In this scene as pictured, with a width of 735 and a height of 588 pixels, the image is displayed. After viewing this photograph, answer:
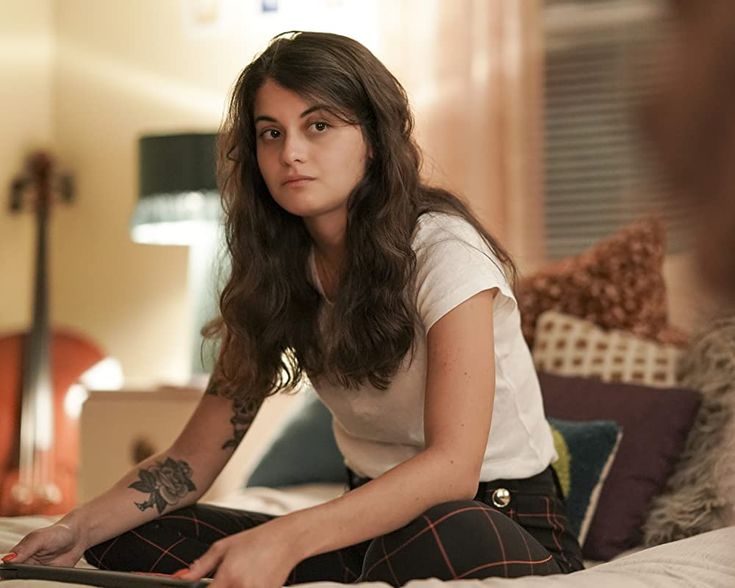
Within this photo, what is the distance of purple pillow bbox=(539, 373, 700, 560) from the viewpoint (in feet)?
6.47

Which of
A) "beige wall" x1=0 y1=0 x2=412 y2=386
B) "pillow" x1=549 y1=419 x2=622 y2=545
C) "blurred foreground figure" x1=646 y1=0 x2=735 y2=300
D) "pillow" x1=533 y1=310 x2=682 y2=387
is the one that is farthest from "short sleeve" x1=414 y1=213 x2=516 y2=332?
"beige wall" x1=0 y1=0 x2=412 y2=386

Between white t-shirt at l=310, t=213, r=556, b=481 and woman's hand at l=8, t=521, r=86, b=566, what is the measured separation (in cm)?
37

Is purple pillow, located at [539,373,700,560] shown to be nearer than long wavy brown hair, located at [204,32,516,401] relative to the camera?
No

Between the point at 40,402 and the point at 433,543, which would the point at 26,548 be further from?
the point at 40,402

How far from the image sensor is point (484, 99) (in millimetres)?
3158

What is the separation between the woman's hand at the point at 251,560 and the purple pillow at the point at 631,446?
0.89 meters

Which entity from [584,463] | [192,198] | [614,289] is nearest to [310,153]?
[584,463]

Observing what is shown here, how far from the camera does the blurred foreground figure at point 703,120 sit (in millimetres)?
316

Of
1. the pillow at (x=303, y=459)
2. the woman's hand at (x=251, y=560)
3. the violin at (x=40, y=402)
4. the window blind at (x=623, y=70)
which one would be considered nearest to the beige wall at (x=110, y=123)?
the violin at (x=40, y=402)

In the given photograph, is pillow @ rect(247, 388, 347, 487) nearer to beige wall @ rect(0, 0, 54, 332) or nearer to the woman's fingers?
the woman's fingers

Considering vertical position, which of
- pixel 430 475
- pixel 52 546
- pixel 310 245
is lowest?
pixel 52 546

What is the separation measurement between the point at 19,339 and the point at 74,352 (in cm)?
19

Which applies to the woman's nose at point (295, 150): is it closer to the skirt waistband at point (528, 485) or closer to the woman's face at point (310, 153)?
the woman's face at point (310, 153)

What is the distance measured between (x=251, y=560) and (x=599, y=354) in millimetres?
1267
